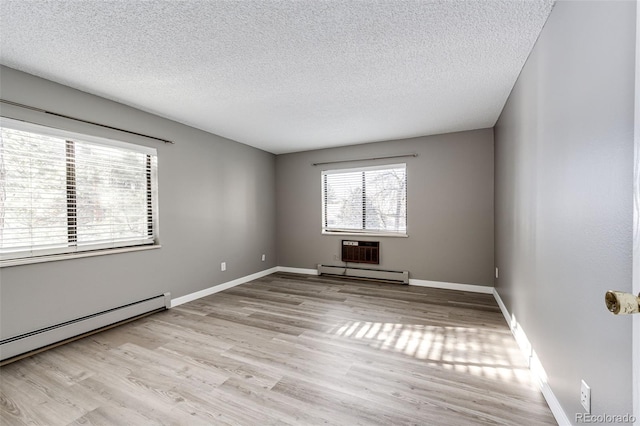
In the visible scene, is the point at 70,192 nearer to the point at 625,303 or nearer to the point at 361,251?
the point at 625,303

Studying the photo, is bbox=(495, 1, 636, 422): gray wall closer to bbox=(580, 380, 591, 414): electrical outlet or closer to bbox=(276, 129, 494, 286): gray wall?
bbox=(580, 380, 591, 414): electrical outlet

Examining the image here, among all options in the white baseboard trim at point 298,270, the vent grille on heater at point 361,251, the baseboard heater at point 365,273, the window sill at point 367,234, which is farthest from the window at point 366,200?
the white baseboard trim at point 298,270

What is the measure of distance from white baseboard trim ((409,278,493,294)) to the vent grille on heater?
2.26 ft

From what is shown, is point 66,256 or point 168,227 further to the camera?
point 168,227

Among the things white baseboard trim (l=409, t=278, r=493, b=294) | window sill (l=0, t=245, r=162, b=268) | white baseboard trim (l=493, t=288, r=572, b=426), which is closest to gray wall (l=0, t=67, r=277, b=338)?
window sill (l=0, t=245, r=162, b=268)

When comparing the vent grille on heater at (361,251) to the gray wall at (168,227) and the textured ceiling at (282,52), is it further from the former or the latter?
the textured ceiling at (282,52)

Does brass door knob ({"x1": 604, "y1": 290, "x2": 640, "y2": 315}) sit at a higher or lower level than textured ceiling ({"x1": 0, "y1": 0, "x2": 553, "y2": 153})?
lower

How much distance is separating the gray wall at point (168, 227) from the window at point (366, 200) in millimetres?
1197

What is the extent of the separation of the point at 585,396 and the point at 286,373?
1.68 metres

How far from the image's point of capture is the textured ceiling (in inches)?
64.2

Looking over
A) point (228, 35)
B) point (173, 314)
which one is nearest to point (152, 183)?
point (173, 314)

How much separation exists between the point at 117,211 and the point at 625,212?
389 centimetres

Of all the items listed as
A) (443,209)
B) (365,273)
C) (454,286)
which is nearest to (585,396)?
(454,286)

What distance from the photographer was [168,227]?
3.44 meters
